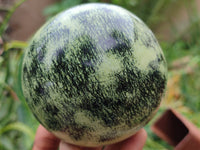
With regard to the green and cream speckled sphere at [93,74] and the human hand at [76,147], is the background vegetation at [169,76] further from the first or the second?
the green and cream speckled sphere at [93,74]

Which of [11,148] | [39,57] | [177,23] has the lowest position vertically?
[11,148]

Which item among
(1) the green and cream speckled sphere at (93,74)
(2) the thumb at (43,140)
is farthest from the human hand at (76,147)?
(1) the green and cream speckled sphere at (93,74)

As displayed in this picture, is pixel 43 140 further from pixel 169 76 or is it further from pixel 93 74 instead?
pixel 169 76

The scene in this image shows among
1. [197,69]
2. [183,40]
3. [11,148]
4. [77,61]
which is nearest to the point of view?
[77,61]

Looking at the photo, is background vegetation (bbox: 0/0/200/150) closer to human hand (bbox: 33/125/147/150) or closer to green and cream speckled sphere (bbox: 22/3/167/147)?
human hand (bbox: 33/125/147/150)

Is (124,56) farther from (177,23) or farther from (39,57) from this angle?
(177,23)

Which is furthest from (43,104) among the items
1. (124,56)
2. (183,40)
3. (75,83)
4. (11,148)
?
(183,40)
